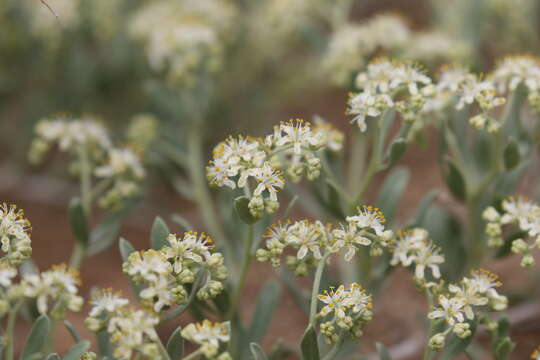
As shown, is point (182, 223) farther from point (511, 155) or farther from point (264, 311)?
point (511, 155)

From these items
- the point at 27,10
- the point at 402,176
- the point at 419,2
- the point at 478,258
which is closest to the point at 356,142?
the point at 402,176

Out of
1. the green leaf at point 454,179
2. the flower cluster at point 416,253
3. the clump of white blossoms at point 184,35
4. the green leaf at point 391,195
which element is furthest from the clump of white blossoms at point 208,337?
the clump of white blossoms at point 184,35

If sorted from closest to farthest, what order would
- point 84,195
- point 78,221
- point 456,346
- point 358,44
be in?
point 456,346 < point 78,221 < point 84,195 < point 358,44

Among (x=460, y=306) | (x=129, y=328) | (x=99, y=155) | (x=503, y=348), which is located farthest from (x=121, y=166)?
(x=503, y=348)

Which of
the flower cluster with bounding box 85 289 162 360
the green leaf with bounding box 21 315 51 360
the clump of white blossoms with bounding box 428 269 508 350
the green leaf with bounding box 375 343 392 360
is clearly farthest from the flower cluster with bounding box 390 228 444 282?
the green leaf with bounding box 21 315 51 360

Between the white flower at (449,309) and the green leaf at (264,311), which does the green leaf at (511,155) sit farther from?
the green leaf at (264,311)

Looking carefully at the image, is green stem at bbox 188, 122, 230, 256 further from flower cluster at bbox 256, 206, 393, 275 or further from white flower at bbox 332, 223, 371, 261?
white flower at bbox 332, 223, 371, 261
